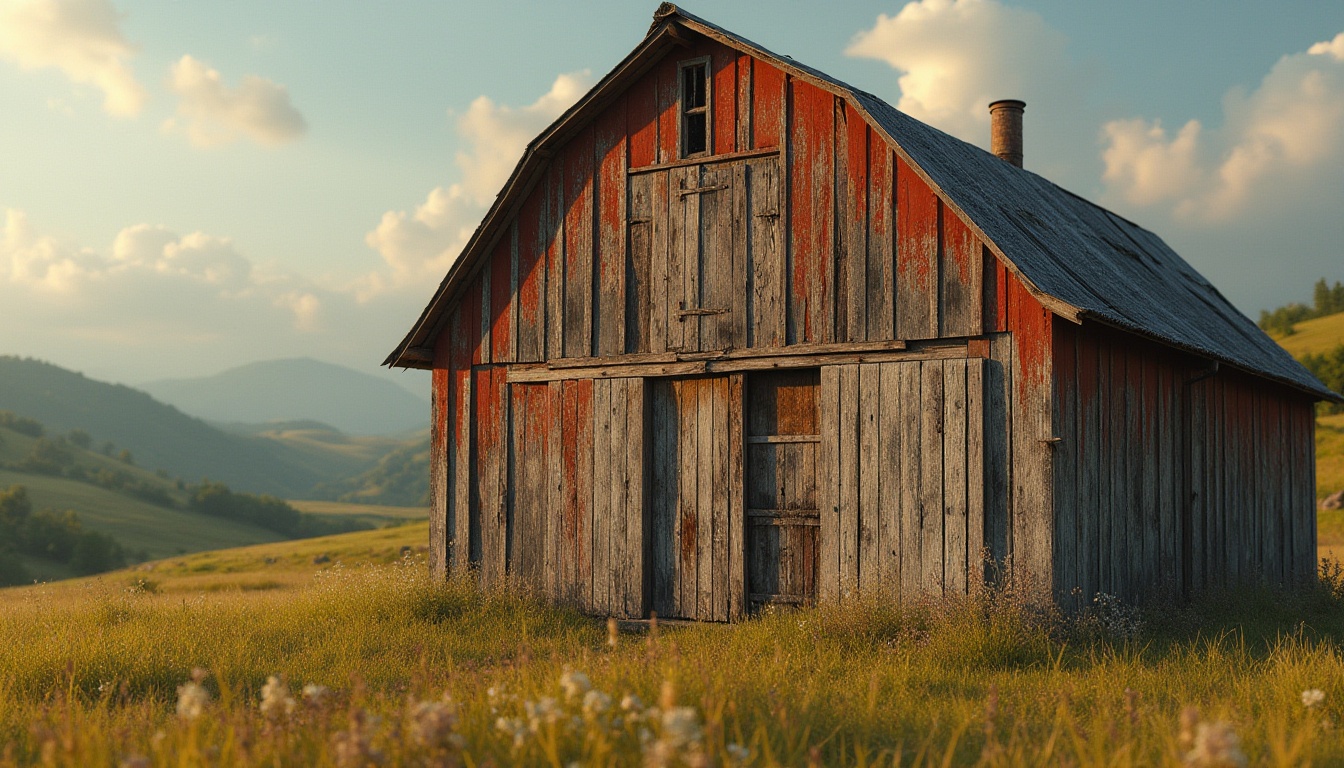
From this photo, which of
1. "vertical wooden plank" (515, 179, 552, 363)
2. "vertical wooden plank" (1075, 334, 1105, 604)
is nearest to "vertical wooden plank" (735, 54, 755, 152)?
"vertical wooden plank" (515, 179, 552, 363)

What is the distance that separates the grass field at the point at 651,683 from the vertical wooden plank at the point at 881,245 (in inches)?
109

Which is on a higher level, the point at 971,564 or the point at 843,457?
the point at 843,457

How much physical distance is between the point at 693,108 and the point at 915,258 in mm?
3230

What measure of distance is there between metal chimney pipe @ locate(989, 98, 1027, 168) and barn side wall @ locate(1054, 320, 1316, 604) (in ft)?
17.4

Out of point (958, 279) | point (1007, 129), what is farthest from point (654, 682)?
point (1007, 129)

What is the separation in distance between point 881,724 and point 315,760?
10.3ft

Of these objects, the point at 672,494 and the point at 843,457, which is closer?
the point at 843,457

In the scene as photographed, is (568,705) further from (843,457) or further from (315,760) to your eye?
(843,457)

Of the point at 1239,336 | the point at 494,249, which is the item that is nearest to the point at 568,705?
the point at 494,249

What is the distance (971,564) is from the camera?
10008 millimetres

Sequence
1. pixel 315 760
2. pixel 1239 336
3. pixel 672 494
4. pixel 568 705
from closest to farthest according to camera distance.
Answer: pixel 315 760 < pixel 568 705 < pixel 672 494 < pixel 1239 336

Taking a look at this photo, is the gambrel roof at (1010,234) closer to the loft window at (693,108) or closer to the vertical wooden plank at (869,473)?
the loft window at (693,108)

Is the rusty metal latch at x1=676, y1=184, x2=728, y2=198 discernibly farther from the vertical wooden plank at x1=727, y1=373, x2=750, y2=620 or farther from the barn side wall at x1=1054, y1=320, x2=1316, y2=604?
the barn side wall at x1=1054, y1=320, x2=1316, y2=604

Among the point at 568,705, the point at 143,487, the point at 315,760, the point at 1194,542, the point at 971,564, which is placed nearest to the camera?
the point at 315,760
